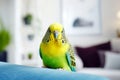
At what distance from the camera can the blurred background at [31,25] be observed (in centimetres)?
418

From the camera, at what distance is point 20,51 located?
4.24m

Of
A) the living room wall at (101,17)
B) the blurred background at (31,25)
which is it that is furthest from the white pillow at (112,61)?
the living room wall at (101,17)

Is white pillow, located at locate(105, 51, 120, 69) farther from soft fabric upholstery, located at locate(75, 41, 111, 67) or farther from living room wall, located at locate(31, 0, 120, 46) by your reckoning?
living room wall, located at locate(31, 0, 120, 46)

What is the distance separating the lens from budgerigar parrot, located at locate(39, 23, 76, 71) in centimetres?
96

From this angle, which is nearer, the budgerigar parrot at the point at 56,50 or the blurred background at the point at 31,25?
the budgerigar parrot at the point at 56,50

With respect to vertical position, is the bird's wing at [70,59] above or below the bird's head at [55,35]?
below

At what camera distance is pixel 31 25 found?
438 centimetres

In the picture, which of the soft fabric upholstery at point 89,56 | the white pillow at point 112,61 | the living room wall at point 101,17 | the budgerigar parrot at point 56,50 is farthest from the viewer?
the living room wall at point 101,17

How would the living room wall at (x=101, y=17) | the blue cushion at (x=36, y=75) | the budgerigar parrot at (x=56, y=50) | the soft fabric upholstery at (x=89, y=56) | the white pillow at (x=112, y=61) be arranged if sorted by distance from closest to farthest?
the blue cushion at (x=36, y=75)
the budgerigar parrot at (x=56, y=50)
the white pillow at (x=112, y=61)
the soft fabric upholstery at (x=89, y=56)
the living room wall at (x=101, y=17)

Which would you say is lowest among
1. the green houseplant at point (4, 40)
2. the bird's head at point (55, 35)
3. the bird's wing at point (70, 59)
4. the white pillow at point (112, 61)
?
the white pillow at point (112, 61)

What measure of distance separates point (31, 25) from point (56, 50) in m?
3.46

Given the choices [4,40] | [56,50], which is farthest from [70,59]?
[4,40]

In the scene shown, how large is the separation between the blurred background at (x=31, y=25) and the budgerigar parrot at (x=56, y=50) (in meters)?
3.21

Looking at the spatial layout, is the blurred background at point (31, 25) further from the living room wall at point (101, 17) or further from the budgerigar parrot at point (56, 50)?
the budgerigar parrot at point (56, 50)
